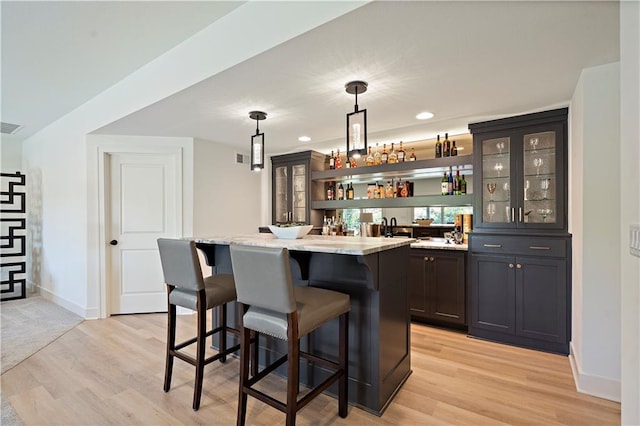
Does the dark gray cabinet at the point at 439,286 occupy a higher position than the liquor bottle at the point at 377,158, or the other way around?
the liquor bottle at the point at 377,158

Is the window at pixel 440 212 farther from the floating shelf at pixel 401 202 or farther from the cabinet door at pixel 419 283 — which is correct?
the cabinet door at pixel 419 283

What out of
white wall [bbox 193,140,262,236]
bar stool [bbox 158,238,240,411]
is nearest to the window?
white wall [bbox 193,140,262,236]

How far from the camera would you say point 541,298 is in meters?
2.97

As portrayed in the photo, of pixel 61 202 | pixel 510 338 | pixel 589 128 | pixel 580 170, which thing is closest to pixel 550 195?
pixel 580 170

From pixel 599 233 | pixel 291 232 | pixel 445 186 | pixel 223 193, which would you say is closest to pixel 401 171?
pixel 445 186

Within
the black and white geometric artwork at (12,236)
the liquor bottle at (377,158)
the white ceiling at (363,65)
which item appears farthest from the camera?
the black and white geometric artwork at (12,236)

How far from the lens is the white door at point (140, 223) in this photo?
4.01 meters

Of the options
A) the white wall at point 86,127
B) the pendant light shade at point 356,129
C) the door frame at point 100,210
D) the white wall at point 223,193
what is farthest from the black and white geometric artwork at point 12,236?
the pendant light shade at point 356,129

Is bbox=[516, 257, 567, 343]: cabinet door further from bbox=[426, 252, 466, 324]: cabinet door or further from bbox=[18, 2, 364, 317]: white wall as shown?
bbox=[18, 2, 364, 317]: white wall

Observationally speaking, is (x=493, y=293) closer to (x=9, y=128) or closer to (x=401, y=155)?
(x=401, y=155)

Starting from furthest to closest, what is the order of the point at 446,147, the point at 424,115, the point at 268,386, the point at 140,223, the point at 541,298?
1. the point at 140,223
2. the point at 446,147
3. the point at 424,115
4. the point at 541,298
5. the point at 268,386

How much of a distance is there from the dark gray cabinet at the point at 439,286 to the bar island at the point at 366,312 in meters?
1.03

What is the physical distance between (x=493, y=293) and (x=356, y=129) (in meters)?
2.21

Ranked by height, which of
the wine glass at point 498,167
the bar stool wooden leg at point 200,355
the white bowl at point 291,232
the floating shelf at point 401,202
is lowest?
the bar stool wooden leg at point 200,355
